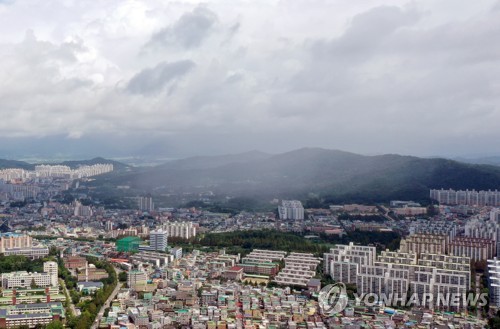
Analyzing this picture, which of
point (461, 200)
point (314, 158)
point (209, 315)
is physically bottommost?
point (209, 315)

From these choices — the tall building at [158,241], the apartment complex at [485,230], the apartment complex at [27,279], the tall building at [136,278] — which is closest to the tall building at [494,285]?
the apartment complex at [485,230]

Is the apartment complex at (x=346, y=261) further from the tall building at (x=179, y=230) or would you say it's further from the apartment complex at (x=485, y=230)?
the tall building at (x=179, y=230)

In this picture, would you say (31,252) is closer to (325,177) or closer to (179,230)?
(179,230)

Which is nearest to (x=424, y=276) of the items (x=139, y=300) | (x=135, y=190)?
(x=139, y=300)

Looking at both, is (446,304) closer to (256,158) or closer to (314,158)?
(314,158)

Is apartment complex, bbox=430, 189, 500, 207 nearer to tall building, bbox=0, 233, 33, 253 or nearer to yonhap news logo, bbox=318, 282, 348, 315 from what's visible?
yonhap news logo, bbox=318, 282, 348, 315
